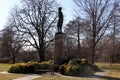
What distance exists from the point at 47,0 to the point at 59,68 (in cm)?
2411

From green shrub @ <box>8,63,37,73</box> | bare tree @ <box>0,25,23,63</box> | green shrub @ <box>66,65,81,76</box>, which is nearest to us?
green shrub @ <box>66,65,81,76</box>

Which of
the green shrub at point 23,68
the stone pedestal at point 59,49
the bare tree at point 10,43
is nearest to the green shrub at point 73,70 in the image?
the stone pedestal at point 59,49

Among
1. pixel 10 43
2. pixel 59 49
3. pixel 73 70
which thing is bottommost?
pixel 73 70

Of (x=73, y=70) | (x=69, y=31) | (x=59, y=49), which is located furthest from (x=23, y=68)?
(x=69, y=31)

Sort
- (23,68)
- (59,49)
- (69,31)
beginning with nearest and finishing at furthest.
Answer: (23,68), (59,49), (69,31)

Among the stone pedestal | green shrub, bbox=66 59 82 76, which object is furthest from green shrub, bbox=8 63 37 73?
green shrub, bbox=66 59 82 76

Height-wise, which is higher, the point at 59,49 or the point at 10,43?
the point at 10,43

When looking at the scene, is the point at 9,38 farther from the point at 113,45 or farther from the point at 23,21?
the point at 113,45

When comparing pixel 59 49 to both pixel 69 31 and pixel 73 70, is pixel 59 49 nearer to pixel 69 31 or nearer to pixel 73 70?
pixel 73 70

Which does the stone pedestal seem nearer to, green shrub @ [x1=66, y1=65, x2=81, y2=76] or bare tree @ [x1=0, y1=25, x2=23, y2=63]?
green shrub @ [x1=66, y1=65, x2=81, y2=76]

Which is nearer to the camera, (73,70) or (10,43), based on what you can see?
(73,70)

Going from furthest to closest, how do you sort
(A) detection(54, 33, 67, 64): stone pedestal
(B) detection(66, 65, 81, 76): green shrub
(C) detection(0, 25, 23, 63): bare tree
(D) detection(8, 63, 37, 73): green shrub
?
(C) detection(0, 25, 23, 63): bare tree < (A) detection(54, 33, 67, 64): stone pedestal < (D) detection(8, 63, 37, 73): green shrub < (B) detection(66, 65, 81, 76): green shrub

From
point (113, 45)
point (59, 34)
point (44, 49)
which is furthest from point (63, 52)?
point (113, 45)

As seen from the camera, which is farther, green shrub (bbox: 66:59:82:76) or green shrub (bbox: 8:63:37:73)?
green shrub (bbox: 8:63:37:73)
